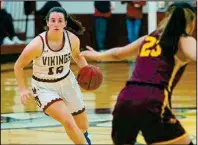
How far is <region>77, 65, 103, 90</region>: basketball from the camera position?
573cm

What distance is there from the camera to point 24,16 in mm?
19031

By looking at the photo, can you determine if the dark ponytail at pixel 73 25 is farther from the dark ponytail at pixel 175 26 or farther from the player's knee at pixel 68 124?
the dark ponytail at pixel 175 26

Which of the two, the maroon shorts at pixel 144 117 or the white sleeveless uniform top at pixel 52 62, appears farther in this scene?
the white sleeveless uniform top at pixel 52 62

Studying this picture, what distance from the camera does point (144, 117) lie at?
4383 mm

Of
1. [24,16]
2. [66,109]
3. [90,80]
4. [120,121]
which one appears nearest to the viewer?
[120,121]

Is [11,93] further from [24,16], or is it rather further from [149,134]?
[149,134]

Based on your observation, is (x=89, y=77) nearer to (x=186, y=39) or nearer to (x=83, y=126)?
(x=83, y=126)

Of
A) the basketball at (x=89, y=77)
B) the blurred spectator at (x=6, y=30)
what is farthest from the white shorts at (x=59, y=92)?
the blurred spectator at (x=6, y=30)

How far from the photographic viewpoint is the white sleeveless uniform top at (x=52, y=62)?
19.6 ft

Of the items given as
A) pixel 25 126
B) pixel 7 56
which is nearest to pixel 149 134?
pixel 25 126

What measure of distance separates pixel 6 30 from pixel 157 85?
475 inches

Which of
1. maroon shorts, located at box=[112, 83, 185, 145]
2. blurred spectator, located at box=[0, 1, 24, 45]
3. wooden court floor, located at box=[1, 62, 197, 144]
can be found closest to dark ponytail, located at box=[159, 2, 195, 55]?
maroon shorts, located at box=[112, 83, 185, 145]

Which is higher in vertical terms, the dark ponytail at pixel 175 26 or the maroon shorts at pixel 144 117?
the dark ponytail at pixel 175 26

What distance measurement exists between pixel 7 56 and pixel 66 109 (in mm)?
11882
